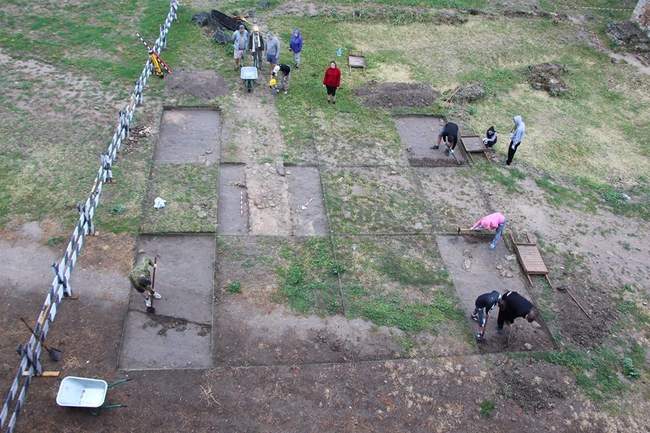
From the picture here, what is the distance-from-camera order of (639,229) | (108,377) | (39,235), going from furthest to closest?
(639,229)
(39,235)
(108,377)

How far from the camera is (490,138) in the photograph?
1600 cm

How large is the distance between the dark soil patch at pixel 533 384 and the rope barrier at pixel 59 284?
27.7 feet

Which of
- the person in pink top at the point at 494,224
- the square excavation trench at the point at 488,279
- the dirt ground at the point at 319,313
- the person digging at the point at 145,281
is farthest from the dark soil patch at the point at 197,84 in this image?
the person in pink top at the point at 494,224

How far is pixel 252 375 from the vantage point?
9.95 m

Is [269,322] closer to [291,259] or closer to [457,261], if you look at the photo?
[291,259]

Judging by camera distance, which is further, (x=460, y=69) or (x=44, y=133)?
(x=460, y=69)

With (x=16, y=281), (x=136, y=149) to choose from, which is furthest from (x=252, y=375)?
(x=136, y=149)

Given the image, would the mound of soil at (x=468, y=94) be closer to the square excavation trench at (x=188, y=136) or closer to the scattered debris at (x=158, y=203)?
the square excavation trench at (x=188, y=136)

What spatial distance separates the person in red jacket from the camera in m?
16.7

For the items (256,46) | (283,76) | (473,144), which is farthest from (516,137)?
(256,46)

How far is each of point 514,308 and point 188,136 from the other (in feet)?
32.7

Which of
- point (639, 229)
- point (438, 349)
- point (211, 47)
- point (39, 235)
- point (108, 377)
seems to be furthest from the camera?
point (211, 47)

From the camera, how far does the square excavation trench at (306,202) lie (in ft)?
43.0

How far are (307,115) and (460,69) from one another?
6.83 metres
